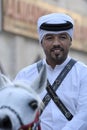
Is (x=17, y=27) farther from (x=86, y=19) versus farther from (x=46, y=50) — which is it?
(x=46, y=50)

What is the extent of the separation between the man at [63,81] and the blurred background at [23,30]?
55.1 ft

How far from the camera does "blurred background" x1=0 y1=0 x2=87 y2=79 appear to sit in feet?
77.3

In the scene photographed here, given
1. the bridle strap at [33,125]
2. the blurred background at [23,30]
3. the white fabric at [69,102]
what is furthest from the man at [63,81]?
the blurred background at [23,30]

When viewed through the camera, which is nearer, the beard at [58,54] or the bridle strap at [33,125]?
the bridle strap at [33,125]

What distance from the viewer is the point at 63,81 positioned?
5.73 m

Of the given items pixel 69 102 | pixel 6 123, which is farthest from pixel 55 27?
pixel 6 123

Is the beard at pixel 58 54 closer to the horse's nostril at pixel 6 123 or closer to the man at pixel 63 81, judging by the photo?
the man at pixel 63 81

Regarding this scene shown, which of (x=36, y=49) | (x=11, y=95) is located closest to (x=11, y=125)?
(x=11, y=95)

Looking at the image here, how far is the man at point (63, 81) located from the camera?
18.4 feet

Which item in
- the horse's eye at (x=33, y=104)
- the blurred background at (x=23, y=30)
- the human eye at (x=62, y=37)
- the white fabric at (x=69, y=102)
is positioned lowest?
the blurred background at (x=23, y=30)

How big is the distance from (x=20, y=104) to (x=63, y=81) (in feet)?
3.55

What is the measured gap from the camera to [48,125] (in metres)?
5.65

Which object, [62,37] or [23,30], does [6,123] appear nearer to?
[62,37]

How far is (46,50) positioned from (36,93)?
0.89 meters
